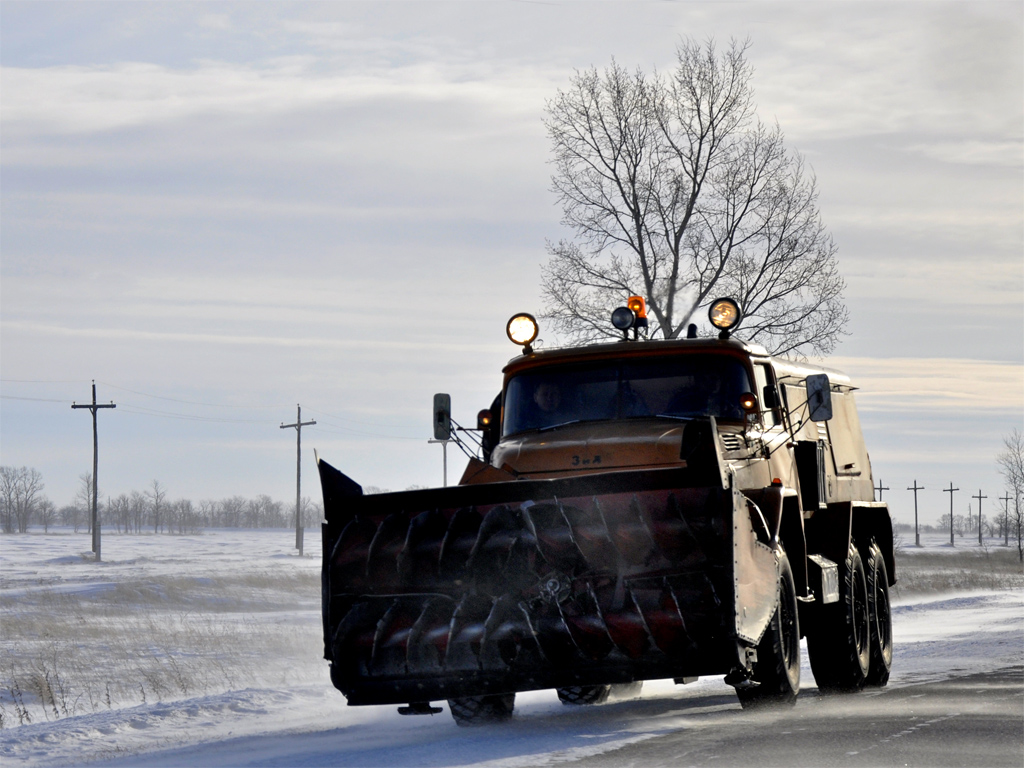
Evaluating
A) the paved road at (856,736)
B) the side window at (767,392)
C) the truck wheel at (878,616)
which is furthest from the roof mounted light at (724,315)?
the truck wheel at (878,616)

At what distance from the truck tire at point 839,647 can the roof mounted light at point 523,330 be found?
3733mm

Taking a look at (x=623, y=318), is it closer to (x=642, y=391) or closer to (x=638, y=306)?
(x=638, y=306)

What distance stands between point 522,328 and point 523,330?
0.02 meters

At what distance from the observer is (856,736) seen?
7645 mm

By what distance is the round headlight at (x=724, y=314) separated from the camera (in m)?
10.1

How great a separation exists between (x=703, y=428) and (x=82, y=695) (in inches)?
389

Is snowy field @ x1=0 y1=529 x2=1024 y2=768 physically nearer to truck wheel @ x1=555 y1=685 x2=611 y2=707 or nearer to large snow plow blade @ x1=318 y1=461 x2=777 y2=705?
truck wheel @ x1=555 y1=685 x2=611 y2=707

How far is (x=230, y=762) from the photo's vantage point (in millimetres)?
7781

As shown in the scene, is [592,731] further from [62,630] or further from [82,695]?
[62,630]

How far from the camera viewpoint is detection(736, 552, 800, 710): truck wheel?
887 cm

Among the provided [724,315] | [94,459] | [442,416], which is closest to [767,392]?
[724,315]

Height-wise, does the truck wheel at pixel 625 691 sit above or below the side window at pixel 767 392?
below

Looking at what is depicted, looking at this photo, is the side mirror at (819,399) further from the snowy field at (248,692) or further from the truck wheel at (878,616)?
the truck wheel at (878,616)

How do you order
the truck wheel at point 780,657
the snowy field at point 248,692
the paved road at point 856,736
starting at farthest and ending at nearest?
the truck wheel at point 780,657
the snowy field at point 248,692
the paved road at point 856,736
